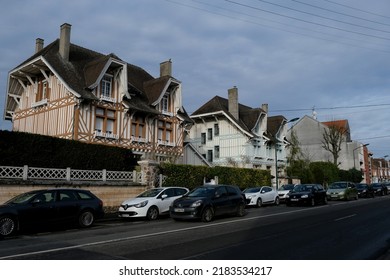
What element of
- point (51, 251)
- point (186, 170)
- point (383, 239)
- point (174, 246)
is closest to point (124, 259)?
point (174, 246)

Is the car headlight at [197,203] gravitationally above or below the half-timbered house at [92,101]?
below

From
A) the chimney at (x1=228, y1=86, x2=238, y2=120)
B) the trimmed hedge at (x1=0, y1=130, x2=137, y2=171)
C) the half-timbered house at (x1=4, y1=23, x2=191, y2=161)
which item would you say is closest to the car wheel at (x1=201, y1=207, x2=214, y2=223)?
the trimmed hedge at (x1=0, y1=130, x2=137, y2=171)

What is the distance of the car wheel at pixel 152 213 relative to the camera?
53.2ft

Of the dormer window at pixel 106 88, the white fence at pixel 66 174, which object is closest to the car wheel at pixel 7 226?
the white fence at pixel 66 174

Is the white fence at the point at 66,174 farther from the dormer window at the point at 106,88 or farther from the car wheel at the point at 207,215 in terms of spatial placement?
the dormer window at the point at 106,88

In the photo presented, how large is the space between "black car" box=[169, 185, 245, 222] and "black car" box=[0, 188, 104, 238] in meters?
3.26

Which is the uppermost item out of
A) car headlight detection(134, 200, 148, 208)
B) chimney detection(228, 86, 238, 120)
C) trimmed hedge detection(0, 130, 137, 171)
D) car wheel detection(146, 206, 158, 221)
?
chimney detection(228, 86, 238, 120)

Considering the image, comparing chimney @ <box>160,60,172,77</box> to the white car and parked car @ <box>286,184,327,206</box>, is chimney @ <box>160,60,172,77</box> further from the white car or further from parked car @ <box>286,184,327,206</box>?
the white car

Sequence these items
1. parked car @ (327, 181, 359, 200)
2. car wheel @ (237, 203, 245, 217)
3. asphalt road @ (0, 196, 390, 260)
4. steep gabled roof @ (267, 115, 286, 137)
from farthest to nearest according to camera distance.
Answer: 1. steep gabled roof @ (267, 115, 286, 137)
2. parked car @ (327, 181, 359, 200)
3. car wheel @ (237, 203, 245, 217)
4. asphalt road @ (0, 196, 390, 260)

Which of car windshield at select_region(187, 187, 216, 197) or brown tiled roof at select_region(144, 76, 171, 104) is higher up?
brown tiled roof at select_region(144, 76, 171, 104)

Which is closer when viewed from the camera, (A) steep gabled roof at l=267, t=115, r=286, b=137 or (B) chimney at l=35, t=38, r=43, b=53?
(B) chimney at l=35, t=38, r=43, b=53

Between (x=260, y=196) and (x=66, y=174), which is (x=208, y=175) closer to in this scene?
(x=260, y=196)

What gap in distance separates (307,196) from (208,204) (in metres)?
10.7

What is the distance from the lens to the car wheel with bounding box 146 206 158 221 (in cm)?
1622
